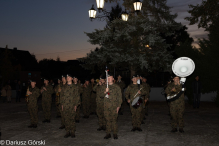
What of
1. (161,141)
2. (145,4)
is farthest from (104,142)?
(145,4)

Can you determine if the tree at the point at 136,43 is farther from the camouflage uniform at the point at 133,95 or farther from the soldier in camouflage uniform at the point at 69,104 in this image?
the soldier in camouflage uniform at the point at 69,104

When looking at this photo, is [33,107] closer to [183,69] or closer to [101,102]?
[101,102]

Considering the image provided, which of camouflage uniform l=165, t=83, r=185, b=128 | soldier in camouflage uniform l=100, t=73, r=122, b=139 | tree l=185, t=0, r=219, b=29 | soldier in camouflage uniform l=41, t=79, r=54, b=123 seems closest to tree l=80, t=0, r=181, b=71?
tree l=185, t=0, r=219, b=29

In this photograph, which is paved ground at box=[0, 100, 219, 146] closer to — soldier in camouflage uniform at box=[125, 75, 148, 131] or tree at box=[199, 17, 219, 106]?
soldier in camouflage uniform at box=[125, 75, 148, 131]

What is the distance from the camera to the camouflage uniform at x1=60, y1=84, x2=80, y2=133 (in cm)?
725

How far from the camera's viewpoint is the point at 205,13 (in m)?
15.6

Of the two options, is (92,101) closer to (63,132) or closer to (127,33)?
(63,132)

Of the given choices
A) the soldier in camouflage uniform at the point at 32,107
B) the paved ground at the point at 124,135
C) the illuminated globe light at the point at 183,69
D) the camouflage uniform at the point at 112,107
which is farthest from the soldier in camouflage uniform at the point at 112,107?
the soldier in camouflage uniform at the point at 32,107

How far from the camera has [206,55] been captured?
1670cm

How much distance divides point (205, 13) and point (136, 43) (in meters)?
5.53

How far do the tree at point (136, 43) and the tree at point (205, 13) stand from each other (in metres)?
2.87

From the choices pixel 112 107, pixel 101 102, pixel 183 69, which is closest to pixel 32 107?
pixel 101 102

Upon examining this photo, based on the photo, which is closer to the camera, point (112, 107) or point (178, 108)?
point (112, 107)

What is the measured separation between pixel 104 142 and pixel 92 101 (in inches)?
239
